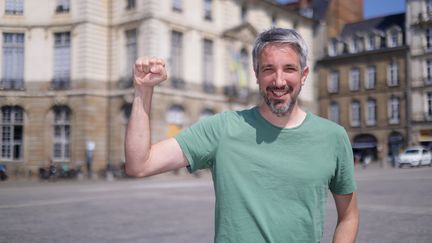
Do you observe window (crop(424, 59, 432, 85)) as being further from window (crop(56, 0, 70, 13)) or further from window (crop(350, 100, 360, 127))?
window (crop(56, 0, 70, 13))

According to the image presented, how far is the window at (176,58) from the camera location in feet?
102

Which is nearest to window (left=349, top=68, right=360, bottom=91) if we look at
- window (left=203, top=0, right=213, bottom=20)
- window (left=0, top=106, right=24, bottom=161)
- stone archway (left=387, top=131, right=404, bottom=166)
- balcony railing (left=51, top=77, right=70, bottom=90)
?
stone archway (left=387, top=131, right=404, bottom=166)

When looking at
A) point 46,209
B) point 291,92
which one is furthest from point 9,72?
point 46,209

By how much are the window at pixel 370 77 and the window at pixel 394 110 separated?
7.45ft

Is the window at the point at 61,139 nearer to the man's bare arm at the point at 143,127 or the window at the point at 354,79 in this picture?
the man's bare arm at the point at 143,127

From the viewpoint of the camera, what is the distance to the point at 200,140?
242 centimetres

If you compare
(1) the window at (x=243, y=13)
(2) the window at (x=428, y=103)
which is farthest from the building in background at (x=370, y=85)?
(1) the window at (x=243, y=13)

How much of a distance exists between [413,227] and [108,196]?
10.4 metres

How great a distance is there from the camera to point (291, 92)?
2414 millimetres

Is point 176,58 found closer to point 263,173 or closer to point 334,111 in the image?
point 334,111

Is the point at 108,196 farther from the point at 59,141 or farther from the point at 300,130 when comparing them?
the point at 300,130

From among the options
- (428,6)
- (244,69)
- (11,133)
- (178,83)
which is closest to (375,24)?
(428,6)

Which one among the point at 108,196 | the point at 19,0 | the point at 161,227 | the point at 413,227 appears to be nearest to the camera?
the point at 19,0

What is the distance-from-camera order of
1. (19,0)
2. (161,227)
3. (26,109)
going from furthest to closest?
(161,227)
(19,0)
(26,109)
